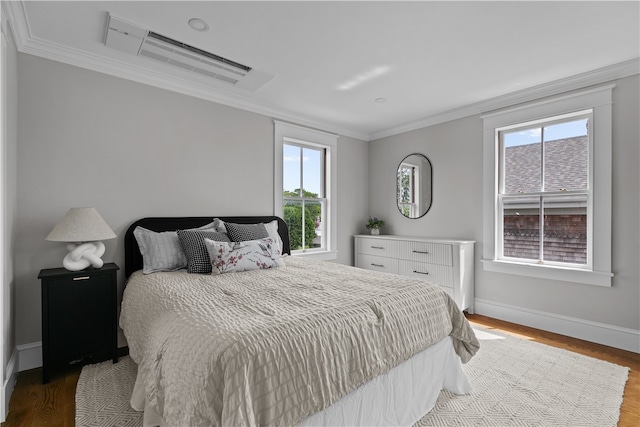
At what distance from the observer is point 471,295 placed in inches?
150

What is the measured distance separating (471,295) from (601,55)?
2638mm

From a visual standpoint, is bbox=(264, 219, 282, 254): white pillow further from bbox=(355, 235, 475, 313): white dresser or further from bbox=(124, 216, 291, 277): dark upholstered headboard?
bbox=(355, 235, 475, 313): white dresser

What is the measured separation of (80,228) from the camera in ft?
7.55

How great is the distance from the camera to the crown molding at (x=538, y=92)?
2791 mm

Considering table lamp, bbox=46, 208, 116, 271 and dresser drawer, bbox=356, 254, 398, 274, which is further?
dresser drawer, bbox=356, 254, 398, 274

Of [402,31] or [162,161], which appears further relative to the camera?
[162,161]

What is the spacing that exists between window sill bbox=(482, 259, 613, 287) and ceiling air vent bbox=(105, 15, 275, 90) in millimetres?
3186

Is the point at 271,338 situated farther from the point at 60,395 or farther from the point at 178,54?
the point at 178,54

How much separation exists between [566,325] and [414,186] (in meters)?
2.30

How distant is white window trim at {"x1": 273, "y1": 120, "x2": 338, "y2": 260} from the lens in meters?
3.92

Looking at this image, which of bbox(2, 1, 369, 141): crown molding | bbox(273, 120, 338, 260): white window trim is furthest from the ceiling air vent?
bbox(273, 120, 338, 260): white window trim

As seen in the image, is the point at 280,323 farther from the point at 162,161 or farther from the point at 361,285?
the point at 162,161

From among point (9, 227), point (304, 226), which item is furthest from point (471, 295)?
point (9, 227)

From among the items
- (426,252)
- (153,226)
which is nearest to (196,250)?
(153,226)
